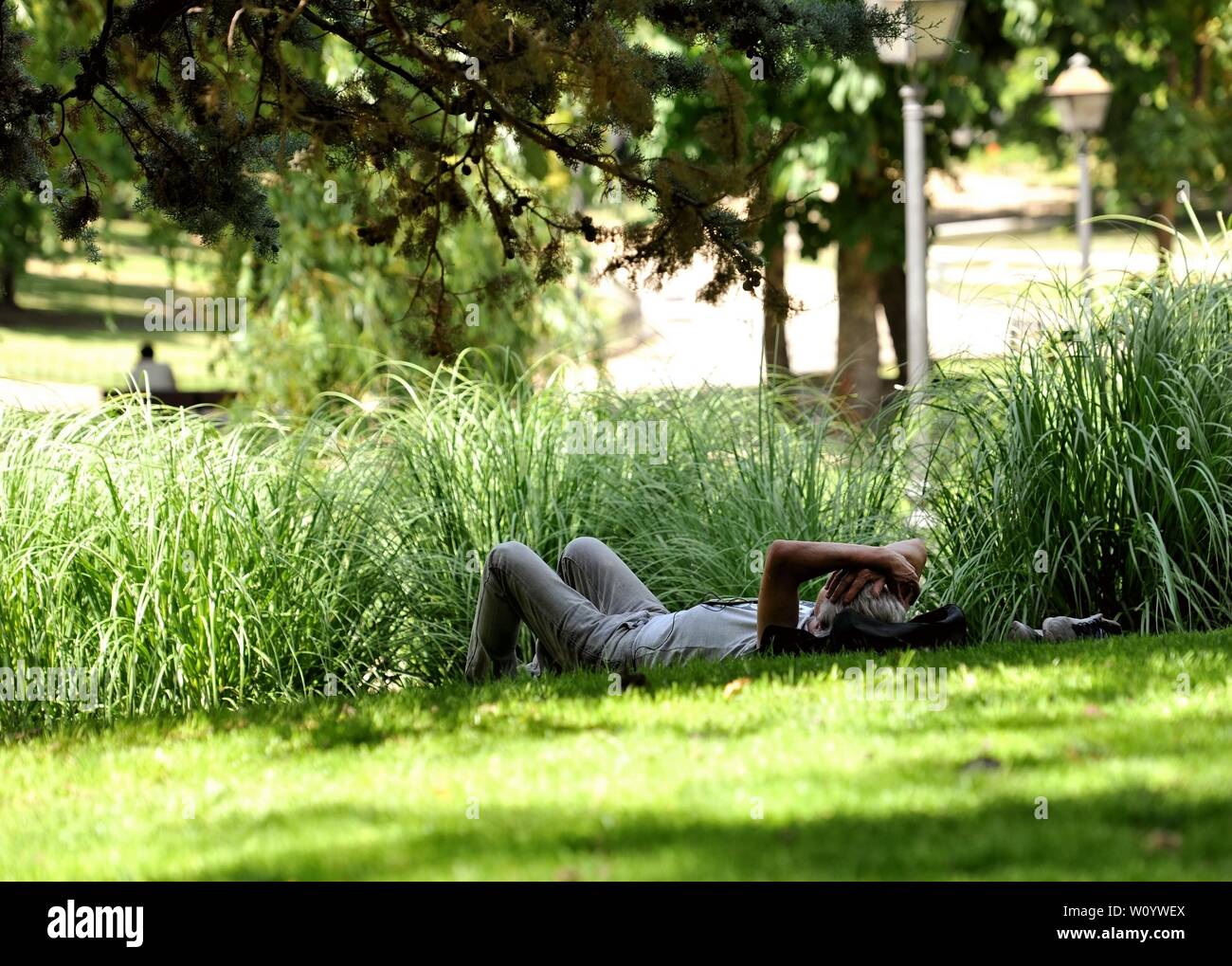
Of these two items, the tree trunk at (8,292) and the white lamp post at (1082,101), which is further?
the tree trunk at (8,292)

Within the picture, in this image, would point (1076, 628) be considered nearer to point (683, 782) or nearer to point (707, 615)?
point (707, 615)

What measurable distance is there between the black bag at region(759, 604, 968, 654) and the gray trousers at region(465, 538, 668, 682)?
59 cm

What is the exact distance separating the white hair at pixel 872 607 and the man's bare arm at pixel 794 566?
11 cm

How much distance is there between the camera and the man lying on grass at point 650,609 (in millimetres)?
5465

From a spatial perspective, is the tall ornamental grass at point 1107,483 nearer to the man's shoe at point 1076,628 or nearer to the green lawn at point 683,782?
the man's shoe at point 1076,628

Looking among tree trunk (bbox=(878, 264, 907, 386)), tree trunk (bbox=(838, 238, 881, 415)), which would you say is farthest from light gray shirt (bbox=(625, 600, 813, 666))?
tree trunk (bbox=(878, 264, 907, 386))

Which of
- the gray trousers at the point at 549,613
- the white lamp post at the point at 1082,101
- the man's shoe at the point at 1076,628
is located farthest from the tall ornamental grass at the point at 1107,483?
the white lamp post at the point at 1082,101

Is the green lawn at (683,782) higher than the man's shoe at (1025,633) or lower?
lower

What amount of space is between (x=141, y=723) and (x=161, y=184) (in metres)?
2.23

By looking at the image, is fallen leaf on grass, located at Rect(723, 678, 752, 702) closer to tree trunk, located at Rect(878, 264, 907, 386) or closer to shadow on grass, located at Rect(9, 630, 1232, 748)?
shadow on grass, located at Rect(9, 630, 1232, 748)

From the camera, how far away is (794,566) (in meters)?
5.39

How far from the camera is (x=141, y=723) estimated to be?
543 centimetres

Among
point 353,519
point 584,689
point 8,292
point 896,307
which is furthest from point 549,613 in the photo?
point 8,292
